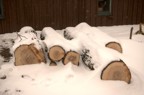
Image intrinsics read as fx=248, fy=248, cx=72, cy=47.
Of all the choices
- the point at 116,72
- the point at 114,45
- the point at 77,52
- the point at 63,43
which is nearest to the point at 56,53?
the point at 63,43

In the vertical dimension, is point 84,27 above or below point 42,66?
above

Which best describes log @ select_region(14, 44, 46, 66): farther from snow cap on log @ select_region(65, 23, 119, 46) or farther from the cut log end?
snow cap on log @ select_region(65, 23, 119, 46)

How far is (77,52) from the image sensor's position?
676 cm

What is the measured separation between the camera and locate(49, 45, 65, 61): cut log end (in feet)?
22.0

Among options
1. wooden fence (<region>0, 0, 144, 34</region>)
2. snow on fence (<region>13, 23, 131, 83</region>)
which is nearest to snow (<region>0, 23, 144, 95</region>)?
snow on fence (<region>13, 23, 131, 83</region>)

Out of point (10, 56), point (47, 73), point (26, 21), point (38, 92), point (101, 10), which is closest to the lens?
point (38, 92)

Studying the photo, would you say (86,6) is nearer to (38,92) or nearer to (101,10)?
(101,10)

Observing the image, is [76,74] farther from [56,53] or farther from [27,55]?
[27,55]

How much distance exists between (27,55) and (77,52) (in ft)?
4.49

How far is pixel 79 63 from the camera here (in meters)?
6.88

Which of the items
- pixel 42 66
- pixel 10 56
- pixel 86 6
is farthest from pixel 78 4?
pixel 42 66

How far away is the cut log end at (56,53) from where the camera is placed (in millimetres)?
6695

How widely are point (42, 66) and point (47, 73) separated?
0.44 m

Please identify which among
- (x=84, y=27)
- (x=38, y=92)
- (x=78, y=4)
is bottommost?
(x=38, y=92)
